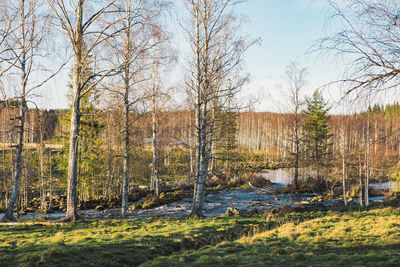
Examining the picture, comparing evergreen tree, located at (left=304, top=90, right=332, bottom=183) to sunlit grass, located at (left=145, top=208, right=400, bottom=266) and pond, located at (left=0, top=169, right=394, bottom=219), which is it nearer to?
pond, located at (left=0, top=169, right=394, bottom=219)

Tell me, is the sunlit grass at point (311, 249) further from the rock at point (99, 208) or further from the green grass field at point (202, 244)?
the rock at point (99, 208)

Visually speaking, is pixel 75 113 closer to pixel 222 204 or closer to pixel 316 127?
pixel 222 204

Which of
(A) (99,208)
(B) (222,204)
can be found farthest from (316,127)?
(A) (99,208)

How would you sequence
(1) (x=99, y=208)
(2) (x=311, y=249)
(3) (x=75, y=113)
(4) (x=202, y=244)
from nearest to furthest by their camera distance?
(2) (x=311, y=249) < (4) (x=202, y=244) < (3) (x=75, y=113) < (1) (x=99, y=208)

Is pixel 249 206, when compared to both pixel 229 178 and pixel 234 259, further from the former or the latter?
pixel 234 259

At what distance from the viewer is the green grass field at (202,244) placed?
7.25m

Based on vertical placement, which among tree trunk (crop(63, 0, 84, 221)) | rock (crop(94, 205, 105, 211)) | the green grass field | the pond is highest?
tree trunk (crop(63, 0, 84, 221))

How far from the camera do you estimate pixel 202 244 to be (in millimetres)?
9992

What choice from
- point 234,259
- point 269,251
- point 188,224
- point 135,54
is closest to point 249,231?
point 188,224

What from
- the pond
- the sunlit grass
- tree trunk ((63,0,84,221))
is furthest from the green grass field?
the pond

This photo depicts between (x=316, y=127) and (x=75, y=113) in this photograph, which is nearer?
(x=75, y=113)

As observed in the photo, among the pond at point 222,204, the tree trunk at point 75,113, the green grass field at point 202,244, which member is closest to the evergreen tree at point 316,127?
the pond at point 222,204

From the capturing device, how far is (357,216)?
14.3m

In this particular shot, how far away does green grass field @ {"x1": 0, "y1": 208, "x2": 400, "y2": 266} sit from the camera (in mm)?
7246
